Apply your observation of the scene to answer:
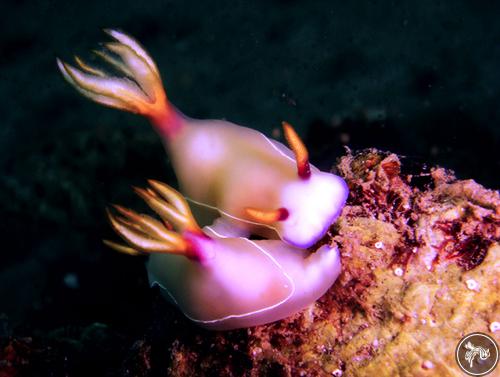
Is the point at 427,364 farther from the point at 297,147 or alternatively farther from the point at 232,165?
the point at 232,165

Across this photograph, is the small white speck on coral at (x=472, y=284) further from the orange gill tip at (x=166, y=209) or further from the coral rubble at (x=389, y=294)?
the orange gill tip at (x=166, y=209)

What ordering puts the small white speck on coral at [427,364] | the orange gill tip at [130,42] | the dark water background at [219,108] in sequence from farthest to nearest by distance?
the dark water background at [219,108] → the orange gill tip at [130,42] → the small white speck on coral at [427,364]

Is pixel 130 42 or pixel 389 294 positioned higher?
pixel 130 42

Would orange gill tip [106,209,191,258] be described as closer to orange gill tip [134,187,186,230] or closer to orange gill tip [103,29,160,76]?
orange gill tip [134,187,186,230]

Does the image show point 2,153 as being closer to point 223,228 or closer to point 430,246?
point 223,228

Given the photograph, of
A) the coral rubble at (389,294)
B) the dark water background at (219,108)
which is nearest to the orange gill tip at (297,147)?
the coral rubble at (389,294)

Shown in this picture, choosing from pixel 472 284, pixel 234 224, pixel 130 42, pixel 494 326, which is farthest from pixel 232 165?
pixel 494 326

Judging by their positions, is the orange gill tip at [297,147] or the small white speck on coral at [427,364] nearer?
the small white speck on coral at [427,364]

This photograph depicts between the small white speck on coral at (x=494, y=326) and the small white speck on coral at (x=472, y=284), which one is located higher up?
the small white speck on coral at (x=472, y=284)
